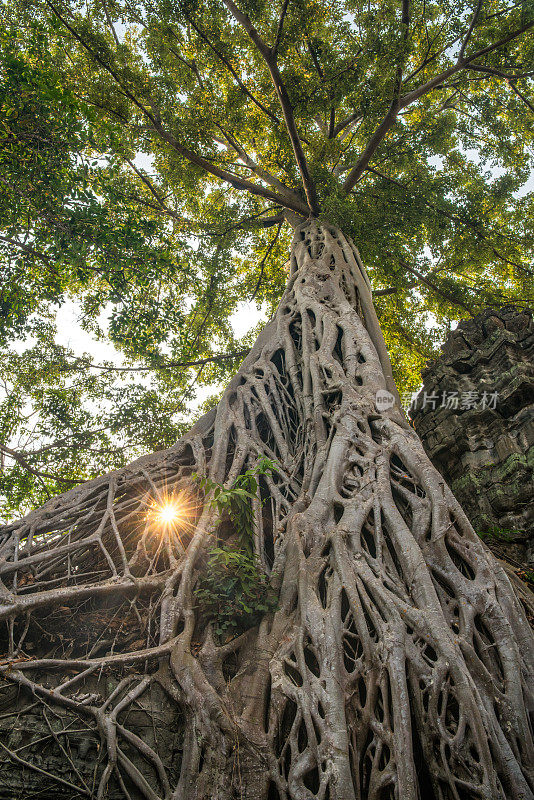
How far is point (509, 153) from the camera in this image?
24.3 feet

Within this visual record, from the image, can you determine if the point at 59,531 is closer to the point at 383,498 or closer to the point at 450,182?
the point at 383,498

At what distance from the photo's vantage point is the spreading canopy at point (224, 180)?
14.8 ft

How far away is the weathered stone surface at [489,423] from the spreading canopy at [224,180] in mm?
2003

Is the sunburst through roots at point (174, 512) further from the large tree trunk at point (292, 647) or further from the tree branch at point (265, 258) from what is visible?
the tree branch at point (265, 258)

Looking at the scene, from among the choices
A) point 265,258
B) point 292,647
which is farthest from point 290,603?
point 265,258

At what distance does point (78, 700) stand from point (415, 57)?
7.94 metres

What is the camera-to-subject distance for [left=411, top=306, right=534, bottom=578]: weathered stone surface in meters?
4.23

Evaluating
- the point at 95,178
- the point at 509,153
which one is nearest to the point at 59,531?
the point at 95,178

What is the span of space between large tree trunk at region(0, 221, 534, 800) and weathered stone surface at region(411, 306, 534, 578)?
1.48 meters

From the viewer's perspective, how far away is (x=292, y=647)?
2566 millimetres

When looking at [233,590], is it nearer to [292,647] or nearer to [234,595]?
[234,595]

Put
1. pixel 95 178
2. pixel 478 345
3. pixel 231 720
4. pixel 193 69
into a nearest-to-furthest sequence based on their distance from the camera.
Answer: pixel 231 720 < pixel 95 178 < pixel 478 345 < pixel 193 69

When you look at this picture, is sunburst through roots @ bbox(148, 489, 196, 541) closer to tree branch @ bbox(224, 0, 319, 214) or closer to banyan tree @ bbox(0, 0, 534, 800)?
banyan tree @ bbox(0, 0, 534, 800)

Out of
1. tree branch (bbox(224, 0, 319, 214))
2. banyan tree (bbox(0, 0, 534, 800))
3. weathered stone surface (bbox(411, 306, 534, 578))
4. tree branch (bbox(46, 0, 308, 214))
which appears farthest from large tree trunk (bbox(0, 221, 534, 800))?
tree branch (bbox(46, 0, 308, 214))
